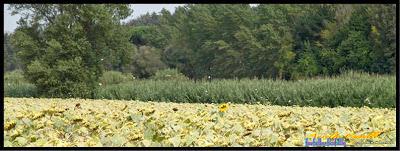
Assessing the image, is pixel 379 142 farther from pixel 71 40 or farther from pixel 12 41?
pixel 12 41

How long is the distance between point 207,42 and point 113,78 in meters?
5.85

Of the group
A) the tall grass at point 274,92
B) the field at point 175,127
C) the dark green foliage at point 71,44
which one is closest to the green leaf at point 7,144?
the field at point 175,127

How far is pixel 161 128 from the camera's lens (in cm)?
526

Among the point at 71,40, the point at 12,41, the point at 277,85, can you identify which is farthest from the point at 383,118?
the point at 12,41

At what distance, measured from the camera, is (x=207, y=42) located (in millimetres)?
21188

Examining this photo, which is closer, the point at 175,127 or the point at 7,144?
the point at 7,144

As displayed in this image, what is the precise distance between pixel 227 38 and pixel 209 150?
17.6 metres

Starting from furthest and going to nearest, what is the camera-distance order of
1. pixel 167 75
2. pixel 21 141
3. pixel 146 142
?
pixel 167 75
pixel 21 141
pixel 146 142

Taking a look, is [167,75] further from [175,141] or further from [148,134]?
[175,141]

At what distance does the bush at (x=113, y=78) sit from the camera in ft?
50.9

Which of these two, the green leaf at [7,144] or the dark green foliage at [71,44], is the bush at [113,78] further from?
the green leaf at [7,144]

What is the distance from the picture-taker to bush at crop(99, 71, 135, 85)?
1552 centimetres

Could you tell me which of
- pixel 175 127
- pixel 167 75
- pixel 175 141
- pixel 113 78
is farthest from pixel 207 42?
pixel 175 141

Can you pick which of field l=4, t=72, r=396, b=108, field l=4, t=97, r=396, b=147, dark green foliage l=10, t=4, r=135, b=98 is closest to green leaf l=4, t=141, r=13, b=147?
field l=4, t=97, r=396, b=147
